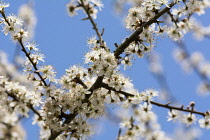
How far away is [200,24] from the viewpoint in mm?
8727

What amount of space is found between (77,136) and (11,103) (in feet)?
2.48

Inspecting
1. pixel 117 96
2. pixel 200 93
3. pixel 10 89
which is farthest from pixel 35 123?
pixel 200 93

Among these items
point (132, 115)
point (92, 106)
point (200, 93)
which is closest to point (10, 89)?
point (92, 106)

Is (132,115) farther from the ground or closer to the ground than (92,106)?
farther from the ground

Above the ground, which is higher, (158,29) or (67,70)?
(158,29)

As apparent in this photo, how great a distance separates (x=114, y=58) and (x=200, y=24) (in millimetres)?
6719

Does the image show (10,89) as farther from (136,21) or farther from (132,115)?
(132,115)

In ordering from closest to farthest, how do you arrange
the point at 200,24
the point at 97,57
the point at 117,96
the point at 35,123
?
the point at 97,57 → the point at 117,96 → the point at 35,123 → the point at 200,24

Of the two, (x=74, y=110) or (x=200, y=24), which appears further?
(x=200, y=24)

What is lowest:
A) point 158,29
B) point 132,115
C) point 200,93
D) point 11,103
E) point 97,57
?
point 11,103

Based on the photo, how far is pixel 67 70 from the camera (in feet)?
9.47

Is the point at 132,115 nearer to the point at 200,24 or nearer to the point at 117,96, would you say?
the point at 117,96

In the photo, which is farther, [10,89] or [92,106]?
[92,106]

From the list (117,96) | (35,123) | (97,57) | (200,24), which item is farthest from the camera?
(200,24)
